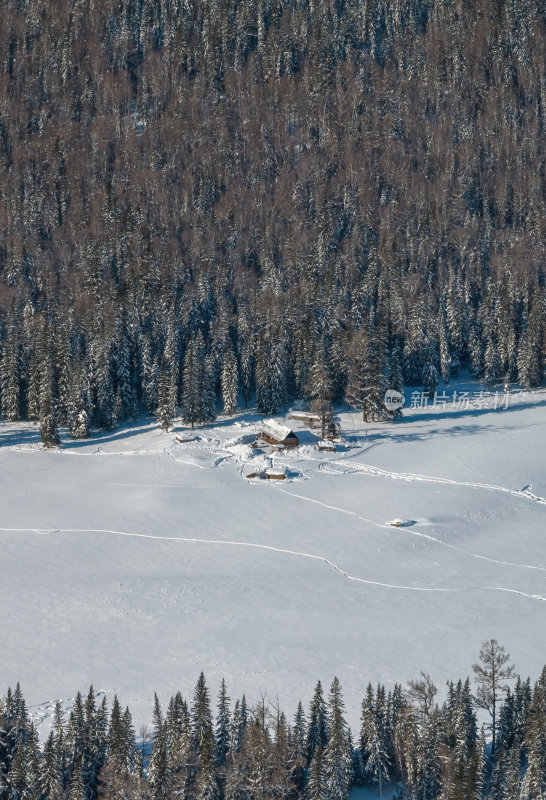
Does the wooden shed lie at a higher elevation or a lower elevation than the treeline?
higher

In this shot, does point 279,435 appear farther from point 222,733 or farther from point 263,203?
point 263,203

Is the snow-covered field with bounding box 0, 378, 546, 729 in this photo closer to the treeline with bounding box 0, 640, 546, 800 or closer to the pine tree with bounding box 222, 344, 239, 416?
the pine tree with bounding box 222, 344, 239, 416

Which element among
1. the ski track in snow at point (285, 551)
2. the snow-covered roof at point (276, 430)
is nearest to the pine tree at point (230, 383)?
the snow-covered roof at point (276, 430)

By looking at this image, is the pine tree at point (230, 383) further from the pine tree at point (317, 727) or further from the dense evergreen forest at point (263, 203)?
the pine tree at point (317, 727)

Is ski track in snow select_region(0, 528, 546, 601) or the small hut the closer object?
ski track in snow select_region(0, 528, 546, 601)

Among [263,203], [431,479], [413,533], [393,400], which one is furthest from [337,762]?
[263,203]

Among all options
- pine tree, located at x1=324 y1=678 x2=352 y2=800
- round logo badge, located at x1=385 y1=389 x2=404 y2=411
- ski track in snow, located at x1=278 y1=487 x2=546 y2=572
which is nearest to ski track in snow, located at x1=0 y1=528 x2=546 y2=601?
ski track in snow, located at x1=278 y1=487 x2=546 y2=572

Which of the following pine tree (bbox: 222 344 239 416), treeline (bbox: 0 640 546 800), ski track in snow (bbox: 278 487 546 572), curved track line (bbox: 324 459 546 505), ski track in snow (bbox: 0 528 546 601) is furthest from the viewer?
pine tree (bbox: 222 344 239 416)
